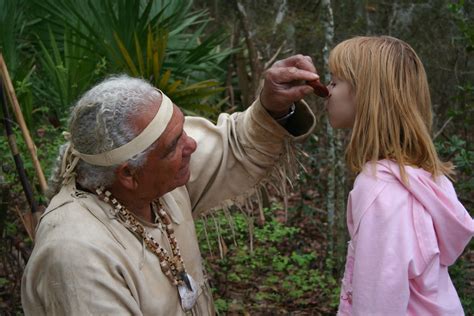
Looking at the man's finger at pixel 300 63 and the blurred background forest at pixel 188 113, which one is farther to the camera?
the blurred background forest at pixel 188 113

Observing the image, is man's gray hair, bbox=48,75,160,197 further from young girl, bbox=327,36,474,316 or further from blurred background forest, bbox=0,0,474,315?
blurred background forest, bbox=0,0,474,315

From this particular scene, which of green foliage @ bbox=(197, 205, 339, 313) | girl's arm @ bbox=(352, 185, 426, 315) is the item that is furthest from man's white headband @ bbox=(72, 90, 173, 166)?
green foliage @ bbox=(197, 205, 339, 313)

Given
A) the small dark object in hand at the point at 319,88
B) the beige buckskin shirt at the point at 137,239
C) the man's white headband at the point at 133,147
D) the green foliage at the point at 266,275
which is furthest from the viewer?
the green foliage at the point at 266,275

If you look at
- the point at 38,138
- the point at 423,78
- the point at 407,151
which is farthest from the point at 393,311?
the point at 38,138

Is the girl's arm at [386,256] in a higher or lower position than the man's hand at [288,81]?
lower

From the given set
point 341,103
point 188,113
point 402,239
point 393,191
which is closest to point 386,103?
point 341,103

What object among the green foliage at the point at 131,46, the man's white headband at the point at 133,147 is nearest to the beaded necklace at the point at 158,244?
the man's white headband at the point at 133,147

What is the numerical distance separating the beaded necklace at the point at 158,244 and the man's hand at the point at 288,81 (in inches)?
23.7

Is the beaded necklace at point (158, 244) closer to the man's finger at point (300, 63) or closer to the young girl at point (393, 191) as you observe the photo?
the young girl at point (393, 191)

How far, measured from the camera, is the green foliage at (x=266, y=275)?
489cm

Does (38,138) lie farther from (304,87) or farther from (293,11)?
(293,11)

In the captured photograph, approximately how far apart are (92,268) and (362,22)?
26.2ft

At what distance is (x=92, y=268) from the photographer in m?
2.22

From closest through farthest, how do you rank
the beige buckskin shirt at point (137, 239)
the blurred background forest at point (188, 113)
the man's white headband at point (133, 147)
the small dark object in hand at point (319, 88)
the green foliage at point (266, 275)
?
the beige buckskin shirt at point (137, 239) → the man's white headband at point (133, 147) → the small dark object in hand at point (319, 88) → the blurred background forest at point (188, 113) → the green foliage at point (266, 275)
